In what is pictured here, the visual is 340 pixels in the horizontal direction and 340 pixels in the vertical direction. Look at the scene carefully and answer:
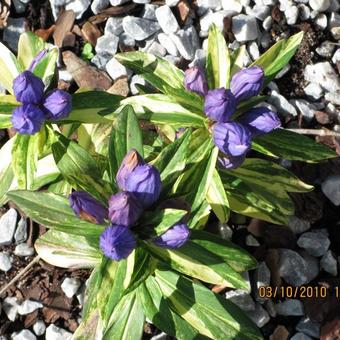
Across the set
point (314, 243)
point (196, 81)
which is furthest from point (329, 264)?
point (196, 81)

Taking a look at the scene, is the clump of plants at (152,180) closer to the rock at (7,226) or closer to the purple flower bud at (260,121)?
the purple flower bud at (260,121)

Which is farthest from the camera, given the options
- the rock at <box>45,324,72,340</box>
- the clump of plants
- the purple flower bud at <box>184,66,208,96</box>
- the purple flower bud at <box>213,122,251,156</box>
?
the rock at <box>45,324,72,340</box>

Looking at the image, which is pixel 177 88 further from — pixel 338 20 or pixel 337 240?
pixel 338 20

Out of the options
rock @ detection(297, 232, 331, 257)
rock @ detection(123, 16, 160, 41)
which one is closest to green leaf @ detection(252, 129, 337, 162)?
rock @ detection(297, 232, 331, 257)

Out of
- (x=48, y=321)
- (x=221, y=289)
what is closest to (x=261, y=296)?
(x=221, y=289)

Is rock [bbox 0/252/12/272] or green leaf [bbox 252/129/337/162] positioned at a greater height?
green leaf [bbox 252/129/337/162]

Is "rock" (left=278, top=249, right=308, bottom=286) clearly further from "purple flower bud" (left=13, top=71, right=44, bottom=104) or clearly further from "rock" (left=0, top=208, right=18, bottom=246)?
"purple flower bud" (left=13, top=71, right=44, bottom=104)
